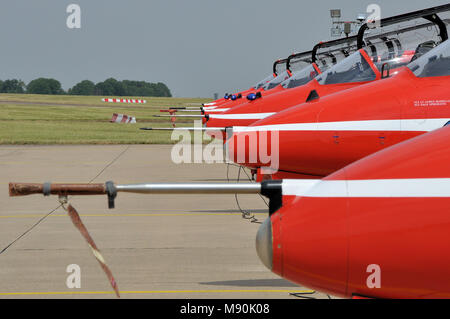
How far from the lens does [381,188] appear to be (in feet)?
9.59

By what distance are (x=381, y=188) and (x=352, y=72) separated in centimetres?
672

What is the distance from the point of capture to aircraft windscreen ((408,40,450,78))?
664 centimetres

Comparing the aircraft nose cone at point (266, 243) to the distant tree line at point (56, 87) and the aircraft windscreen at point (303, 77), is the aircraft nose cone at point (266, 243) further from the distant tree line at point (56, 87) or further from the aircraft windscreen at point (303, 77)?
the distant tree line at point (56, 87)

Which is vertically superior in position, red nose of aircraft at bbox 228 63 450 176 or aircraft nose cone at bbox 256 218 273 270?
red nose of aircraft at bbox 228 63 450 176

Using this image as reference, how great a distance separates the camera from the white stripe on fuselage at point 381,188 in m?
2.85

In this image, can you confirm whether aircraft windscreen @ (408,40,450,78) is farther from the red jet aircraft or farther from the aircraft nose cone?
the aircraft nose cone

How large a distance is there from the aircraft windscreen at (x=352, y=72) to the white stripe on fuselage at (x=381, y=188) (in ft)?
20.5

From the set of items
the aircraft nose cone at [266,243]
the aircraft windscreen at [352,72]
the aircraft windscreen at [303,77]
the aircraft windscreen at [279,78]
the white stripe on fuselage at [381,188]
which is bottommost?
the aircraft nose cone at [266,243]

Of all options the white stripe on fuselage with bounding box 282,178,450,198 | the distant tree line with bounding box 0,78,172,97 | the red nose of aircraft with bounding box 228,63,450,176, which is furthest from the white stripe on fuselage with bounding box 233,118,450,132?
the distant tree line with bounding box 0,78,172,97

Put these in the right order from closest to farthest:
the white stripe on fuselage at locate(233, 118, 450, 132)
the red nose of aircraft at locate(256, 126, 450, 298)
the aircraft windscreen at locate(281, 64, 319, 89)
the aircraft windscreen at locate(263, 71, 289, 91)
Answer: the red nose of aircraft at locate(256, 126, 450, 298), the white stripe on fuselage at locate(233, 118, 450, 132), the aircraft windscreen at locate(281, 64, 319, 89), the aircraft windscreen at locate(263, 71, 289, 91)

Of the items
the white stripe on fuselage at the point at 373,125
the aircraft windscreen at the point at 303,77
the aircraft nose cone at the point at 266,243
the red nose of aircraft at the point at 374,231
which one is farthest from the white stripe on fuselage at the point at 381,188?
the aircraft windscreen at the point at 303,77

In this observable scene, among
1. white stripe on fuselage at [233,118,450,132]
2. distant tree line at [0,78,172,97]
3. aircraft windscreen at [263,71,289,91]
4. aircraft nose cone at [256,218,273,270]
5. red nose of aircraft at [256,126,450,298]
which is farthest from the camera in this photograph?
distant tree line at [0,78,172,97]

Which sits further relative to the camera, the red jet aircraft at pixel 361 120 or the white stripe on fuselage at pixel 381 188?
the red jet aircraft at pixel 361 120

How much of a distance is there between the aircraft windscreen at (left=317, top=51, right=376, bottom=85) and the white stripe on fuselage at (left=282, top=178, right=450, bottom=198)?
625 cm
